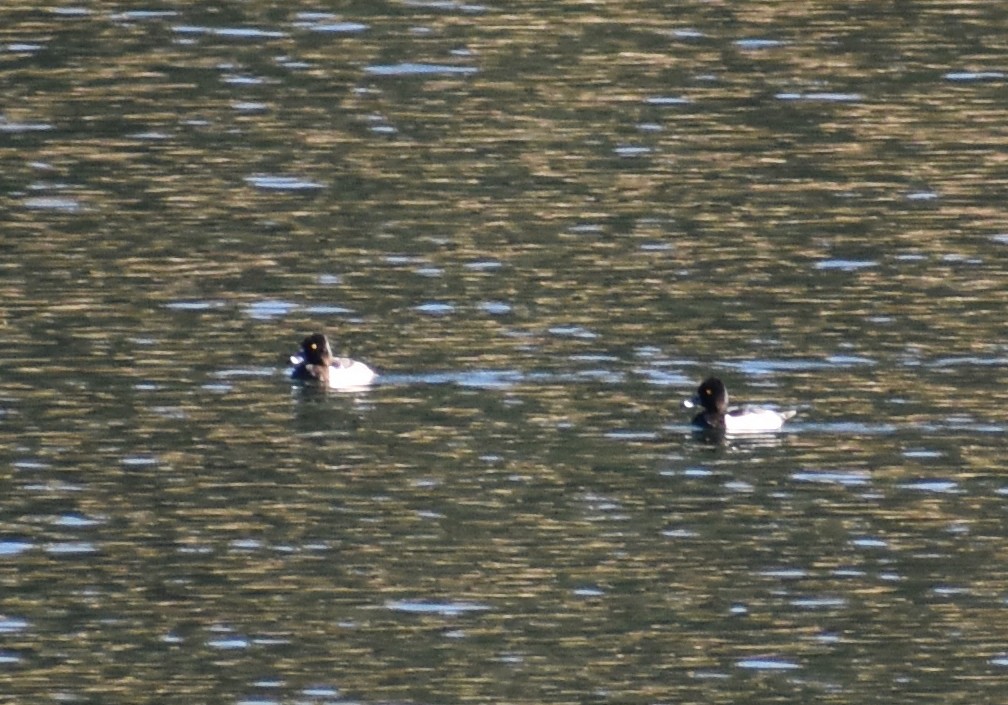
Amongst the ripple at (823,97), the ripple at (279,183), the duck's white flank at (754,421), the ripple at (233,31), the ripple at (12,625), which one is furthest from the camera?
the ripple at (233,31)

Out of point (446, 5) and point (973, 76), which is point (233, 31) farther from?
point (973, 76)

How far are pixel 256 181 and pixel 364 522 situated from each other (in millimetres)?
11207

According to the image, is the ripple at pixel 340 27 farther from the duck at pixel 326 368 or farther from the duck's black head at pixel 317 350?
the duck's black head at pixel 317 350

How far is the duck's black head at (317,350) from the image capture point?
23.6m

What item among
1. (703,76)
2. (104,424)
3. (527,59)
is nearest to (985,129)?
(703,76)

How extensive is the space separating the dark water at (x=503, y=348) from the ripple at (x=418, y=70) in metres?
0.07

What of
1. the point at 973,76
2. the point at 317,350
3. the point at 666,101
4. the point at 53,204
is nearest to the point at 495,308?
the point at 317,350

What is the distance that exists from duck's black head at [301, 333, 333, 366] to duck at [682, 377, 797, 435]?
3.22 m

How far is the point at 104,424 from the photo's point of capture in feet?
73.7

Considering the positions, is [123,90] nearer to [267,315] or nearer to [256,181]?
[256,181]

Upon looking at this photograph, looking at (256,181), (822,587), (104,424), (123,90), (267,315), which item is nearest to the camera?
(822,587)

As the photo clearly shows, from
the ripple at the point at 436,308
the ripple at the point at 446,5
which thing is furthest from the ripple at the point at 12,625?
the ripple at the point at 446,5

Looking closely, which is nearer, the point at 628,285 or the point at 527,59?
the point at 628,285

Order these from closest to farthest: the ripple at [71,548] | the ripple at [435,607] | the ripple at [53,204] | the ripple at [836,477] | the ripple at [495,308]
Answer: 1. the ripple at [435,607]
2. the ripple at [71,548]
3. the ripple at [836,477]
4. the ripple at [495,308]
5. the ripple at [53,204]
